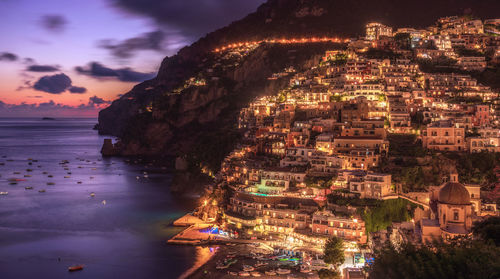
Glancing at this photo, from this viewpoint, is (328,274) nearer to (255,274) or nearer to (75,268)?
(255,274)

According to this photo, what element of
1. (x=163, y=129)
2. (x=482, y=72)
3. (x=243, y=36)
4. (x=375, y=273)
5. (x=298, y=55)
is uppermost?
(x=243, y=36)

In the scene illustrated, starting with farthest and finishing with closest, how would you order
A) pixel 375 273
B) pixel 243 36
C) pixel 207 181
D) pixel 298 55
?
pixel 243 36, pixel 298 55, pixel 207 181, pixel 375 273

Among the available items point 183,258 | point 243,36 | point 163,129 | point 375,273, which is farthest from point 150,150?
point 375,273

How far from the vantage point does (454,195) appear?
30.2m

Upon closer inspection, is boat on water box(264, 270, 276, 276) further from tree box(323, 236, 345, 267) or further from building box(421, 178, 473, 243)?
building box(421, 178, 473, 243)

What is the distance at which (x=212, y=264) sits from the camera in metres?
36.9

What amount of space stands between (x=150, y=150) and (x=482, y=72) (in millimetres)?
82029

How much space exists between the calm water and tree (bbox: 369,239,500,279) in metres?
21.6

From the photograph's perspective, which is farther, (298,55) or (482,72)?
(298,55)

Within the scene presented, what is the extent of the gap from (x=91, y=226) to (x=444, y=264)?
42477 millimetres

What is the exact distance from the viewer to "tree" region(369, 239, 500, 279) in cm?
1753

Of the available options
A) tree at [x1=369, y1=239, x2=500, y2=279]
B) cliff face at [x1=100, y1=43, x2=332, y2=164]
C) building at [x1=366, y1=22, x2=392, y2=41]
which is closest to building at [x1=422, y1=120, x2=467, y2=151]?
tree at [x1=369, y1=239, x2=500, y2=279]

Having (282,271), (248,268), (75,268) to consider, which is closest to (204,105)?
(75,268)

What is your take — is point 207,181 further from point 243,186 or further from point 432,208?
point 432,208
